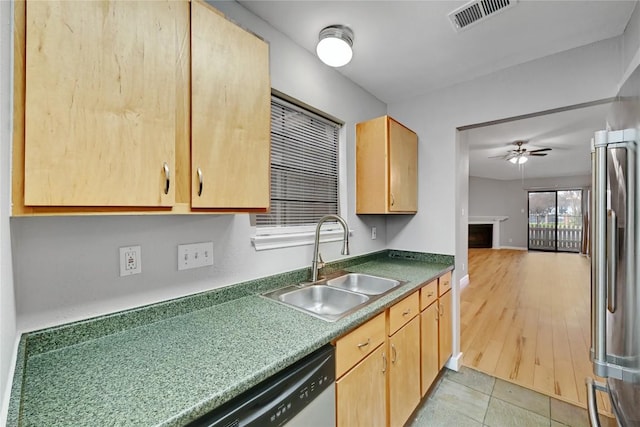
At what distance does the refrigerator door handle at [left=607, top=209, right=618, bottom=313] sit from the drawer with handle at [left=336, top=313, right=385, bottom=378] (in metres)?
0.94

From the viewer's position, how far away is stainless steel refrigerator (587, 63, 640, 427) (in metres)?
1.03

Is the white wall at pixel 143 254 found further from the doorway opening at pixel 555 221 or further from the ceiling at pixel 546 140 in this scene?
→ the doorway opening at pixel 555 221

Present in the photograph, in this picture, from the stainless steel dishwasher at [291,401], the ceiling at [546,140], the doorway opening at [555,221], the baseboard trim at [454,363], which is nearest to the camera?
the stainless steel dishwasher at [291,401]

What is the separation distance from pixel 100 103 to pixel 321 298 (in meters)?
1.42

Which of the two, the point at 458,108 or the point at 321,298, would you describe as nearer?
the point at 321,298

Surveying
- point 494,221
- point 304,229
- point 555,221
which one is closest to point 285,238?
point 304,229

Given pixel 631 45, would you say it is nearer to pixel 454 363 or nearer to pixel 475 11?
pixel 475 11

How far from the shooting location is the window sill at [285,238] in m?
1.58

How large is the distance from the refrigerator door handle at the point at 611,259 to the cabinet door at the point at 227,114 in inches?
56.9

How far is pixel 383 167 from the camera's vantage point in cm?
207

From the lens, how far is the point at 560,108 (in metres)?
1.90

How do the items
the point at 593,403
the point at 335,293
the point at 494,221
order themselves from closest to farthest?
1. the point at 593,403
2. the point at 335,293
3. the point at 494,221

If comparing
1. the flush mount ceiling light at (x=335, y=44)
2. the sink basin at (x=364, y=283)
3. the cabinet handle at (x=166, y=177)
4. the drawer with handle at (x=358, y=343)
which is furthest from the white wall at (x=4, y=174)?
the sink basin at (x=364, y=283)

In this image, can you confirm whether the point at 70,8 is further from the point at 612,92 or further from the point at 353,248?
the point at 612,92
